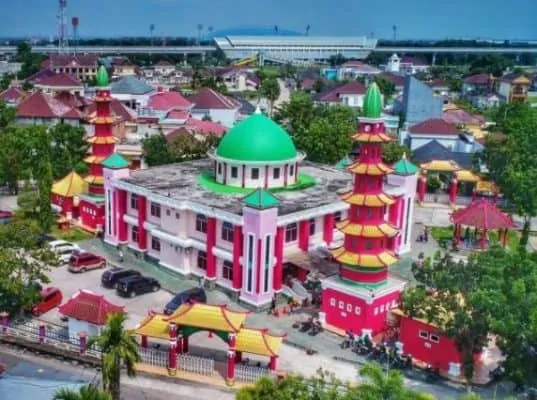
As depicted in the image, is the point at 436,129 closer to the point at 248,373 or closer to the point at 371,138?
the point at 371,138

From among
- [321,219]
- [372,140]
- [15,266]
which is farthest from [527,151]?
[15,266]

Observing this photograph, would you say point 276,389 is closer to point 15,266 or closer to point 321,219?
point 15,266

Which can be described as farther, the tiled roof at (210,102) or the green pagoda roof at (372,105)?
the tiled roof at (210,102)

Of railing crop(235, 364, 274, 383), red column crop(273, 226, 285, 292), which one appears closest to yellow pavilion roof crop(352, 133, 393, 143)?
red column crop(273, 226, 285, 292)

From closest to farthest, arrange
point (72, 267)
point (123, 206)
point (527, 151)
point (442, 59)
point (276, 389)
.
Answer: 1. point (276, 389)
2. point (72, 267)
3. point (123, 206)
4. point (527, 151)
5. point (442, 59)

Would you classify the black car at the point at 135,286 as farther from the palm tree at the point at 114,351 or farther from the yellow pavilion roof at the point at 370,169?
the palm tree at the point at 114,351

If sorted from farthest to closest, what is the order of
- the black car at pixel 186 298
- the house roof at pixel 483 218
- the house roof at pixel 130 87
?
the house roof at pixel 130 87 → the house roof at pixel 483 218 → the black car at pixel 186 298

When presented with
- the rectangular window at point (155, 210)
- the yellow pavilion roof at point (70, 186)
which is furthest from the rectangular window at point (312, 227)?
the yellow pavilion roof at point (70, 186)
